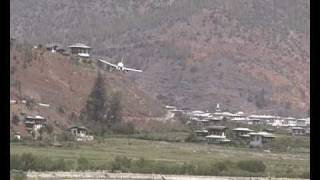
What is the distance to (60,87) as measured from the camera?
28141mm

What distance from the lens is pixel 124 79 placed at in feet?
107

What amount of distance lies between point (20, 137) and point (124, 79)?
11.4 metres

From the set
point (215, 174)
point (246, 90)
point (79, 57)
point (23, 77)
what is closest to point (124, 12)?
point (246, 90)

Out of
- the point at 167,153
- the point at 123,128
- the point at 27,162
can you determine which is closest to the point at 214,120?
the point at 123,128

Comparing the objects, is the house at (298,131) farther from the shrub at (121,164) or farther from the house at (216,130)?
the shrub at (121,164)

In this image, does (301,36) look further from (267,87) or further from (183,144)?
(183,144)

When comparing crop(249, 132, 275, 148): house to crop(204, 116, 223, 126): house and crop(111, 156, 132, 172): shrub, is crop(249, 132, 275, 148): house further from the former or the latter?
crop(111, 156, 132, 172): shrub

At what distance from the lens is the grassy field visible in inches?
738

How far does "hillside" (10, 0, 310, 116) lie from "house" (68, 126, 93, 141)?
11.6 meters

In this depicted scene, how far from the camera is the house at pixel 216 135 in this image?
26609 mm

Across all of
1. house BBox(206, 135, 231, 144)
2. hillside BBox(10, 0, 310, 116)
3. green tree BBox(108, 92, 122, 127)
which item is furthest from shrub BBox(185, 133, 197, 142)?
hillside BBox(10, 0, 310, 116)

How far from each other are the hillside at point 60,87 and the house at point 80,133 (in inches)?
26.7

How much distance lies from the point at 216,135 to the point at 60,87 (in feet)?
22.1

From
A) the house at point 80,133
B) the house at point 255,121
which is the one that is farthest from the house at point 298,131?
the house at point 80,133
